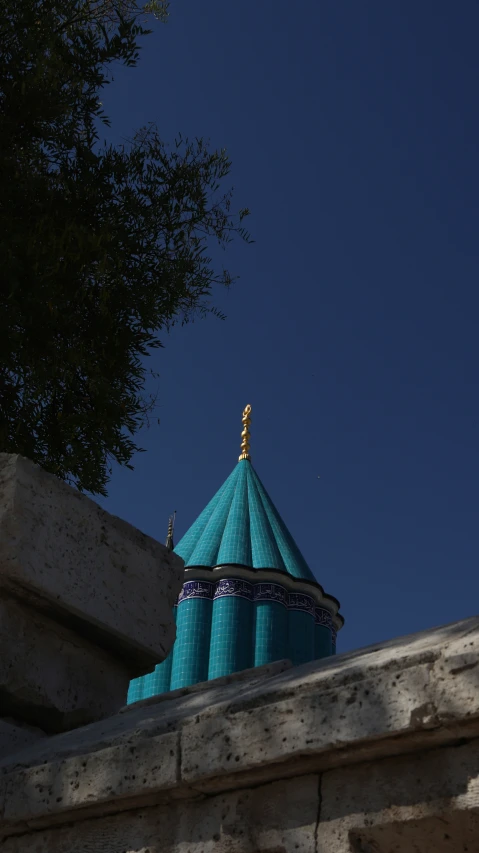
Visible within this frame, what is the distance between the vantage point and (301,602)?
1719 centimetres

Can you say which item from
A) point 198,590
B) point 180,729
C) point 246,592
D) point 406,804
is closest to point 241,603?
point 246,592

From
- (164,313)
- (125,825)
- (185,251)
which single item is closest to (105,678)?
(125,825)

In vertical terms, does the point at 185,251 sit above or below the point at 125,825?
above

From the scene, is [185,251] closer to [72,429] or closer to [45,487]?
[72,429]

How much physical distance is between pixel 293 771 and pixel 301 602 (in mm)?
15791

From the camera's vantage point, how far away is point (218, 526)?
724 inches

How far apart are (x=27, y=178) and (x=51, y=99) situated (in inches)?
16.5

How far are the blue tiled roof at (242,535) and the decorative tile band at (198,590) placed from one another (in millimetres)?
412

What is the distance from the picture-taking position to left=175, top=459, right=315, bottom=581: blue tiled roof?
17.4m

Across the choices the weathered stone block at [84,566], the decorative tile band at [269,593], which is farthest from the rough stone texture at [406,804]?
the decorative tile band at [269,593]

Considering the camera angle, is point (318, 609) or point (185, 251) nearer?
point (185, 251)

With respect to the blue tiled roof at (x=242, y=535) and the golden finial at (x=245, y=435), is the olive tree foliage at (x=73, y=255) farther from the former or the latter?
the golden finial at (x=245, y=435)

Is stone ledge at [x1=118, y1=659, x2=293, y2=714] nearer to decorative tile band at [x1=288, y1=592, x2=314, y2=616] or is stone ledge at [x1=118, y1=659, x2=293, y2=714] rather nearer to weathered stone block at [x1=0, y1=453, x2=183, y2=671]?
weathered stone block at [x1=0, y1=453, x2=183, y2=671]

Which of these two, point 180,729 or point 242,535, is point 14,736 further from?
point 242,535
